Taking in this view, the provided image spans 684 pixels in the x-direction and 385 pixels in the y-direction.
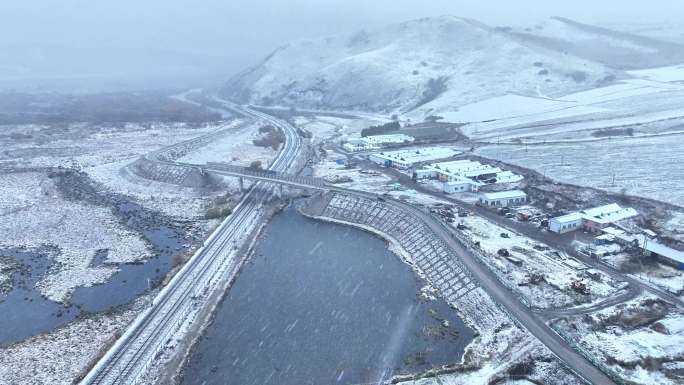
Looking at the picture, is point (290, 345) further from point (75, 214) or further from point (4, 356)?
point (75, 214)

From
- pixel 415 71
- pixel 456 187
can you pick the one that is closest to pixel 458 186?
pixel 456 187

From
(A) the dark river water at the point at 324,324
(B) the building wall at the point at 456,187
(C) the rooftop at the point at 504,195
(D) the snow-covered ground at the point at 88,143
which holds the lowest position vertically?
(D) the snow-covered ground at the point at 88,143

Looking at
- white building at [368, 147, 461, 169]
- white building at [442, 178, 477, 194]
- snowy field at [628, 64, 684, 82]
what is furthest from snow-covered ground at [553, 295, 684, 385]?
snowy field at [628, 64, 684, 82]

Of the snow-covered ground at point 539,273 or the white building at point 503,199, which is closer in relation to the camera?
the snow-covered ground at point 539,273

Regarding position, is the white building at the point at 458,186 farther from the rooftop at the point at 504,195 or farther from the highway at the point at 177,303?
the highway at the point at 177,303

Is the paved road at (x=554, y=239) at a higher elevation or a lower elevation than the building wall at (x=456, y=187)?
lower

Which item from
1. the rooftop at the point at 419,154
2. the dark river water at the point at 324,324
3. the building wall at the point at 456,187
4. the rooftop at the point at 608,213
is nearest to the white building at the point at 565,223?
the rooftop at the point at 608,213

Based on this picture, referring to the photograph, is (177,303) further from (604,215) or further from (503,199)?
(604,215)
